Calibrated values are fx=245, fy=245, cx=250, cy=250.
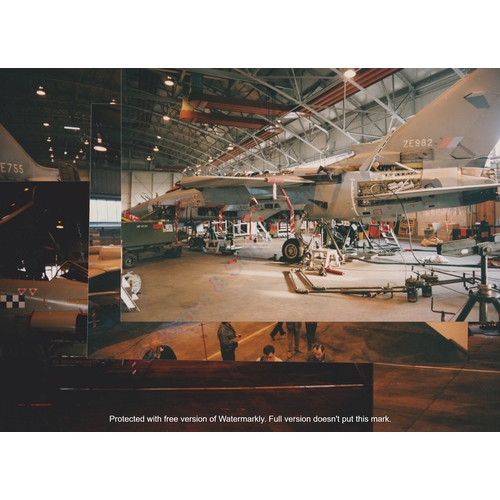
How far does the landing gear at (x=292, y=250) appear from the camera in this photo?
10.2ft

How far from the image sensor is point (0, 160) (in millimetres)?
2037

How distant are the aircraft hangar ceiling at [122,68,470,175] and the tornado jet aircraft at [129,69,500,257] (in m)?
0.15

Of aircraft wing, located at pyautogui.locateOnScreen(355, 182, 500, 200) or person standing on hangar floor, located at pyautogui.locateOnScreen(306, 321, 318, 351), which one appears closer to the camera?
person standing on hangar floor, located at pyautogui.locateOnScreen(306, 321, 318, 351)

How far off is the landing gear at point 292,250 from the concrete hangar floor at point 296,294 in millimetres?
696

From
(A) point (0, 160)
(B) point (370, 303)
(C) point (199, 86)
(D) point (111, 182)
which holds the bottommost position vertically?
(B) point (370, 303)

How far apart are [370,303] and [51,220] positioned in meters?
2.74

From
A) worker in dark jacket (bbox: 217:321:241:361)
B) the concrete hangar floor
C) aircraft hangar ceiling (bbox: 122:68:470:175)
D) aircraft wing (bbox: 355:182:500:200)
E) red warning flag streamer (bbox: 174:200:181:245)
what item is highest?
aircraft hangar ceiling (bbox: 122:68:470:175)

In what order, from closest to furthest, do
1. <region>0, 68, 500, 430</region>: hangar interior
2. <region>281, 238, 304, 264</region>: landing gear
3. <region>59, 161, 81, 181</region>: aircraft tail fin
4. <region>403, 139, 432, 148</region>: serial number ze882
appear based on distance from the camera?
<region>0, 68, 500, 430</region>: hangar interior, <region>59, 161, 81, 181</region>: aircraft tail fin, <region>403, 139, 432, 148</region>: serial number ze882, <region>281, 238, 304, 264</region>: landing gear

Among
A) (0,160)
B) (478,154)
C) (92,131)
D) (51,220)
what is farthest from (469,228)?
(0,160)

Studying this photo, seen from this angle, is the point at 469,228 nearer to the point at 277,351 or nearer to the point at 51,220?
the point at 277,351

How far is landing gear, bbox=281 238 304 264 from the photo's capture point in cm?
312

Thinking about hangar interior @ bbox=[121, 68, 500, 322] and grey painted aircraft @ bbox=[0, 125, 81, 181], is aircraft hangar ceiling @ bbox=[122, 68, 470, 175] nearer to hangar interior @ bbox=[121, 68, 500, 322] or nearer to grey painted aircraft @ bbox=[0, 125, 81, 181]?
hangar interior @ bbox=[121, 68, 500, 322]

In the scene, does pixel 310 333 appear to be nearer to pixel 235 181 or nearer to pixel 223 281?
pixel 223 281

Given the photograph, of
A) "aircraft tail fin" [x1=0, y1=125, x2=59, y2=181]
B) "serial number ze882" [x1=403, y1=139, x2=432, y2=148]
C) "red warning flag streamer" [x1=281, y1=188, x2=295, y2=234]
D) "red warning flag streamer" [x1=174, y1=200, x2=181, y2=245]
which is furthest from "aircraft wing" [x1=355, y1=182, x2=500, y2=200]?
"aircraft tail fin" [x1=0, y1=125, x2=59, y2=181]
